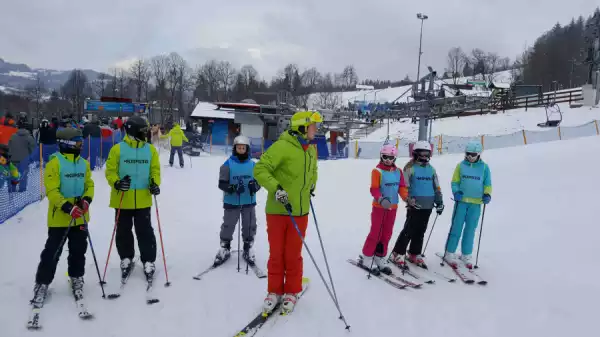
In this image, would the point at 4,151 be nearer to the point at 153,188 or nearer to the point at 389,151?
the point at 153,188

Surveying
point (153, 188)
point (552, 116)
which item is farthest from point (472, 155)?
point (552, 116)

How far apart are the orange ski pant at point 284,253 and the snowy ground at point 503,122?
2860 cm

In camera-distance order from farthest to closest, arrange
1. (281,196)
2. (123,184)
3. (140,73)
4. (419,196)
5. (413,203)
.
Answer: (140,73) → (419,196) → (413,203) → (123,184) → (281,196)

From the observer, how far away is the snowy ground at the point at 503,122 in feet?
95.2

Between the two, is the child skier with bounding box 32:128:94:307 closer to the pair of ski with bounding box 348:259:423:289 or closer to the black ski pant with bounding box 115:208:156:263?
the black ski pant with bounding box 115:208:156:263

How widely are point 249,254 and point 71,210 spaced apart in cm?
246

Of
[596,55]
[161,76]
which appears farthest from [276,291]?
[161,76]

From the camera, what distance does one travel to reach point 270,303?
4117mm

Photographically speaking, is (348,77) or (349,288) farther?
(348,77)

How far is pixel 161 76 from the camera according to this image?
7188cm

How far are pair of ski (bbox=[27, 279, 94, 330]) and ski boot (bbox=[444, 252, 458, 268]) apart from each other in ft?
15.8

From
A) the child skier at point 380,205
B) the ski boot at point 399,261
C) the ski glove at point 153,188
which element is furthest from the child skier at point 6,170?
the ski boot at point 399,261

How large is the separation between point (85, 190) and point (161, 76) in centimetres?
7341

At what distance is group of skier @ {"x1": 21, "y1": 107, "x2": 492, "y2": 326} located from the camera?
4.12m
